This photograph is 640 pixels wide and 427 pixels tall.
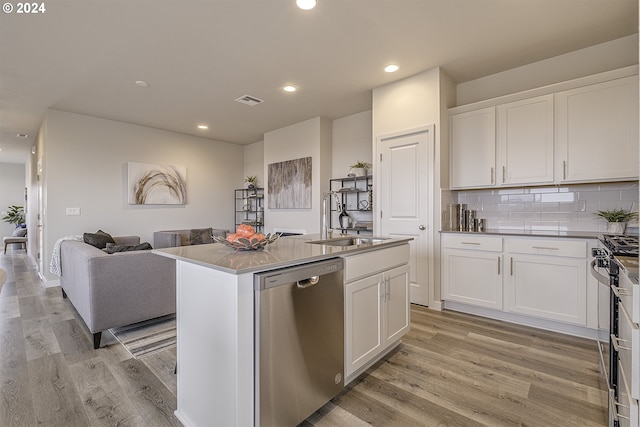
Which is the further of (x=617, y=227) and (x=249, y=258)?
(x=617, y=227)

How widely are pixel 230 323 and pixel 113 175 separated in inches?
201

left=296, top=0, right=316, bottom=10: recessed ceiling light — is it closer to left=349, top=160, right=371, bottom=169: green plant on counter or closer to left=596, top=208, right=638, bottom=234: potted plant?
left=349, top=160, right=371, bottom=169: green plant on counter

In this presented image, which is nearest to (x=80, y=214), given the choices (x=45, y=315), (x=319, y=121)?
(x=45, y=315)

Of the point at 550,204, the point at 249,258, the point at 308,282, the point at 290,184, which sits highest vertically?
the point at 290,184

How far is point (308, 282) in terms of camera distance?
1.51 metres

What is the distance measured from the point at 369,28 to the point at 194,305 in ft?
8.42

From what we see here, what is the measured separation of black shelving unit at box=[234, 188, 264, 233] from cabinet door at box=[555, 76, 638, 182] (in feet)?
16.7

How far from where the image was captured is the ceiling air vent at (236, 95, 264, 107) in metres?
4.10

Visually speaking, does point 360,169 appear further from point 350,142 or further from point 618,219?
point 618,219

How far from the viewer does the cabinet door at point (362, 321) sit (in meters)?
1.78

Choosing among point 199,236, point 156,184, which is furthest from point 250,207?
point 156,184

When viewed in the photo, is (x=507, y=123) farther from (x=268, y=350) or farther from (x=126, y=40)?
(x=126, y=40)

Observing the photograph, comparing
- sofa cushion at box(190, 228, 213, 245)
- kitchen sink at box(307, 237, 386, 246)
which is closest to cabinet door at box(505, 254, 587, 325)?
kitchen sink at box(307, 237, 386, 246)

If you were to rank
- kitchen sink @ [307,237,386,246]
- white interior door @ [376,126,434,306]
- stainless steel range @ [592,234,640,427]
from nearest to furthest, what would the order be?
A: stainless steel range @ [592,234,640,427], kitchen sink @ [307,237,386,246], white interior door @ [376,126,434,306]
